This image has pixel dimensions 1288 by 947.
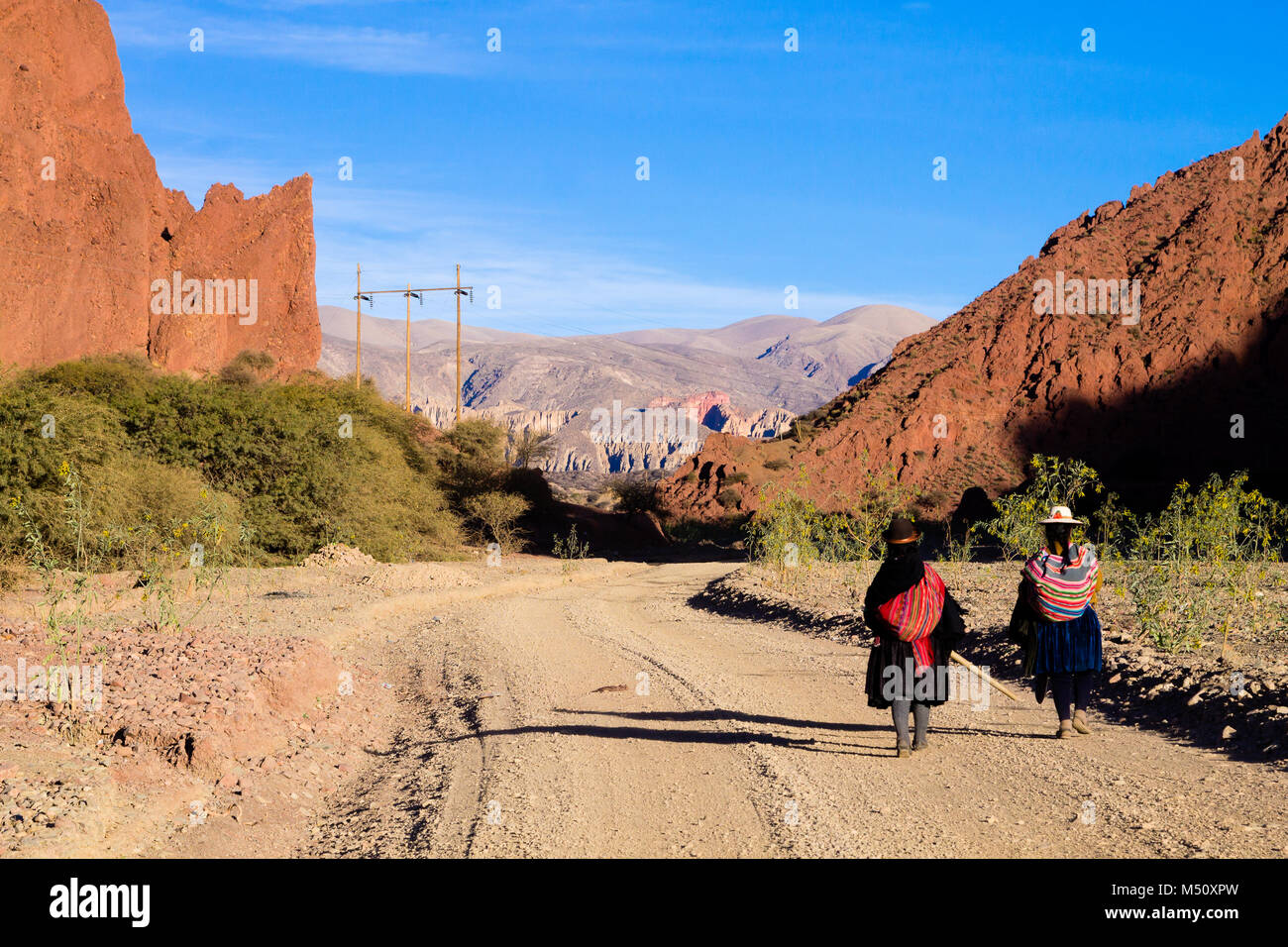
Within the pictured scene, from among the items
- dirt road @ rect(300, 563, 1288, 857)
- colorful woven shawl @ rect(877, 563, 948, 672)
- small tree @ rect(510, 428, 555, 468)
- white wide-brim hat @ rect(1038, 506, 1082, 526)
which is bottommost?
dirt road @ rect(300, 563, 1288, 857)

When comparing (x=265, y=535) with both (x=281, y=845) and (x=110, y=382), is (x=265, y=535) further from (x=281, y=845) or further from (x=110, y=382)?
(x=281, y=845)

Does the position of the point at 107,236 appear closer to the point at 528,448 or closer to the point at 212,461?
the point at 528,448

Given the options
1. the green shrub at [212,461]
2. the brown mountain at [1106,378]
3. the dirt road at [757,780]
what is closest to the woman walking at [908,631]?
the dirt road at [757,780]

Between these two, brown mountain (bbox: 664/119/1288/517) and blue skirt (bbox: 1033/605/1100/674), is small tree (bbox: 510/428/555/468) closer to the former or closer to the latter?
brown mountain (bbox: 664/119/1288/517)

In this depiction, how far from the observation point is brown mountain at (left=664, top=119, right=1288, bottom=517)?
4488cm

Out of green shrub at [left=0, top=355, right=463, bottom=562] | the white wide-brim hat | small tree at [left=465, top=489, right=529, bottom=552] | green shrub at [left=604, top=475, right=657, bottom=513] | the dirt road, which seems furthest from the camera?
green shrub at [left=604, top=475, right=657, bottom=513]

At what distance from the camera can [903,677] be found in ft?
21.0

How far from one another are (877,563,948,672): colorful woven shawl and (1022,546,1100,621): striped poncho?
76cm

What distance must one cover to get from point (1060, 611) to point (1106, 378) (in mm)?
46297

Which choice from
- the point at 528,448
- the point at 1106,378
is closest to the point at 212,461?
the point at 528,448

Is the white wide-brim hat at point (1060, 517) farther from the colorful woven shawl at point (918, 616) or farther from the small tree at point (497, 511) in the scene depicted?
the small tree at point (497, 511)

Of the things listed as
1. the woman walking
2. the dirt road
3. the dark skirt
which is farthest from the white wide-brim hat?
the dirt road
